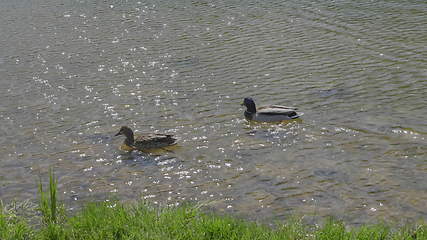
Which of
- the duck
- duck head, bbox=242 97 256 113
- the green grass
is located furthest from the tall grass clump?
duck head, bbox=242 97 256 113

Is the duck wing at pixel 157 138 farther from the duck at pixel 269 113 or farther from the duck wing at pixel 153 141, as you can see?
the duck at pixel 269 113

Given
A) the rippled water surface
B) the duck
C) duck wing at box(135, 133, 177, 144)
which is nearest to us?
the rippled water surface

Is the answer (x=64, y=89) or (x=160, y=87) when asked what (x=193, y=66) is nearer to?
(x=160, y=87)

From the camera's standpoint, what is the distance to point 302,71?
48.0 ft

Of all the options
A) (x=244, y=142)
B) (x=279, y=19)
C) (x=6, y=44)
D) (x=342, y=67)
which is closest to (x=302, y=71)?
(x=342, y=67)

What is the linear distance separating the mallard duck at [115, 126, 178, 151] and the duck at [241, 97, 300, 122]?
186cm

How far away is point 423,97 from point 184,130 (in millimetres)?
5209

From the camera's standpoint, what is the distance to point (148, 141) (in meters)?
10.6

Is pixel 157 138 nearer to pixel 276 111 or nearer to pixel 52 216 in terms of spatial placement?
pixel 276 111

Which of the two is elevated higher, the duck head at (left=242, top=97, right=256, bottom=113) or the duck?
the duck head at (left=242, top=97, right=256, bottom=113)

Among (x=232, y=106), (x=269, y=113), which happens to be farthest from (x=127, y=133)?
(x=269, y=113)

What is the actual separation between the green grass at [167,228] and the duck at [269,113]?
4413 mm

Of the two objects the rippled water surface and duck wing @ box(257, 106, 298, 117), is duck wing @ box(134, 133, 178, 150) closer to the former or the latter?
the rippled water surface

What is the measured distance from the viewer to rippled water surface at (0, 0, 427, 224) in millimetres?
8641
